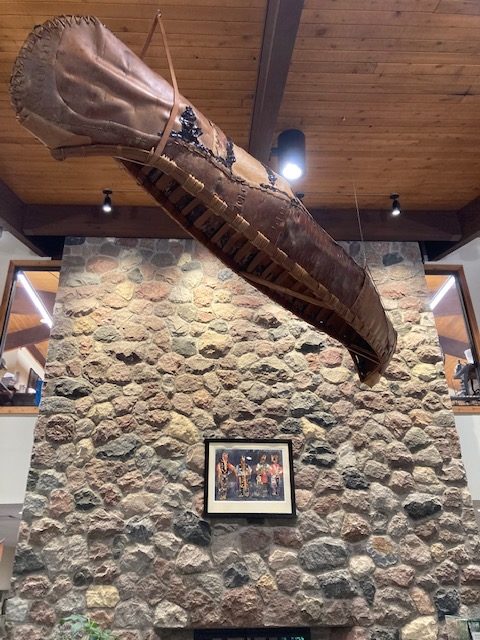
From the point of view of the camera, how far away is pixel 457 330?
204 inches

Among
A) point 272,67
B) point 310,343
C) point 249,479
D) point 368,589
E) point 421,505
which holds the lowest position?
point 368,589

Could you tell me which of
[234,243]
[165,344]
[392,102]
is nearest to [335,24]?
[392,102]

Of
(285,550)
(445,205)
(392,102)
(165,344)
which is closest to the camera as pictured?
(392,102)

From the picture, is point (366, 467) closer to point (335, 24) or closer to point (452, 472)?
point (452, 472)

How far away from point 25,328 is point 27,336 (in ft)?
0.32

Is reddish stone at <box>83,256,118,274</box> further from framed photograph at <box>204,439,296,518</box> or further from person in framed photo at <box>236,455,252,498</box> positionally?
person in framed photo at <box>236,455,252,498</box>

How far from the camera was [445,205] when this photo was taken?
4.08 m

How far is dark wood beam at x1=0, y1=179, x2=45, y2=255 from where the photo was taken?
374 cm

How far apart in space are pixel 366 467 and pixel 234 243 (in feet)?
8.48

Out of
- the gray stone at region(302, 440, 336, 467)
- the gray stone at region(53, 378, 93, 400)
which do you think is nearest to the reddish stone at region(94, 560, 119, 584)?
the gray stone at region(53, 378, 93, 400)

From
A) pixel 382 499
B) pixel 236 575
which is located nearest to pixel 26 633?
pixel 236 575

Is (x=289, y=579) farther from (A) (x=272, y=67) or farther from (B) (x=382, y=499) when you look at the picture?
(A) (x=272, y=67)

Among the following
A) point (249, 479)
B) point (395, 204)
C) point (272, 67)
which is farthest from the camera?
point (395, 204)

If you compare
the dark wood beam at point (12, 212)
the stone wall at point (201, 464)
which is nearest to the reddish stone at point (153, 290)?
the stone wall at point (201, 464)
